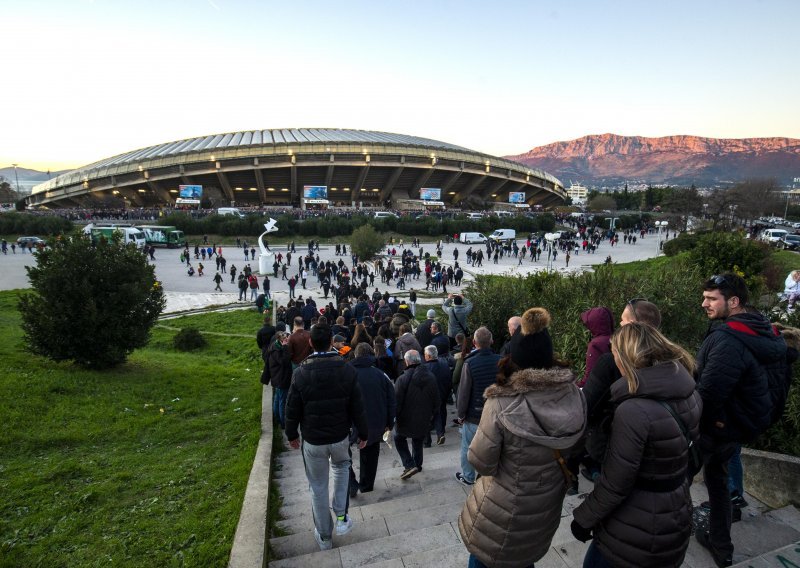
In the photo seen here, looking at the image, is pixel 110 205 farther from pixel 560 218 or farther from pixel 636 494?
pixel 636 494

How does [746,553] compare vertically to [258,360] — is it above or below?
above

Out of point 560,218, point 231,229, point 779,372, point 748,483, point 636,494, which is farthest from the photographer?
point 560,218

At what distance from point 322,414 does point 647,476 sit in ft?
6.22

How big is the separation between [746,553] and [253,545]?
313cm

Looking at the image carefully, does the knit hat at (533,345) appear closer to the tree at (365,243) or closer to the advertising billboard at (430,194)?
the tree at (365,243)

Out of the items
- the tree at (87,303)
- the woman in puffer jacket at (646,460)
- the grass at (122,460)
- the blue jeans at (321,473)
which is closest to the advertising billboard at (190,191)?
the grass at (122,460)

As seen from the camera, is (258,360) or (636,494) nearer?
(636,494)

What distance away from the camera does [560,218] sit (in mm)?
54656

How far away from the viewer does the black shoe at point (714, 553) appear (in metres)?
2.62

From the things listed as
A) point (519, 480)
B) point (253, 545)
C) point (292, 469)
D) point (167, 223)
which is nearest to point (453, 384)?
point (292, 469)

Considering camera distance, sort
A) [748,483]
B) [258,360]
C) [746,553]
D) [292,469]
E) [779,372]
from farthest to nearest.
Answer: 1. [258,360]
2. [292,469]
3. [748,483]
4. [746,553]
5. [779,372]

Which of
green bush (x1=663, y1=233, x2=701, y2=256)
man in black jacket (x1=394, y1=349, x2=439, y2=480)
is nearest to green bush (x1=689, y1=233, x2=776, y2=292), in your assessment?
green bush (x1=663, y1=233, x2=701, y2=256)

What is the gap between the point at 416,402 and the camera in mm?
4004

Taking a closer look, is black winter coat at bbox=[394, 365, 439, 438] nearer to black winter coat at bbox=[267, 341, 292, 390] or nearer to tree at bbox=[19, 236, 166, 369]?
black winter coat at bbox=[267, 341, 292, 390]
